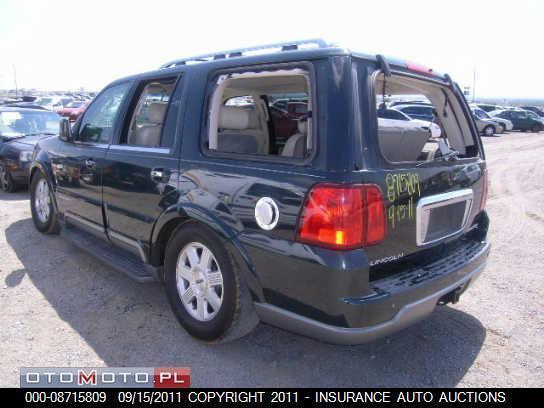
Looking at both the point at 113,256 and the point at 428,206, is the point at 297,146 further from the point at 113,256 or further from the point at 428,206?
the point at 113,256

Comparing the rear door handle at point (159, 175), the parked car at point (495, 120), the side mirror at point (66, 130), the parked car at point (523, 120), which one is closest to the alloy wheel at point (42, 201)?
the side mirror at point (66, 130)

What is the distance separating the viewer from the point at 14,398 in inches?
96.8

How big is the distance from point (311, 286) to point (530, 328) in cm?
203

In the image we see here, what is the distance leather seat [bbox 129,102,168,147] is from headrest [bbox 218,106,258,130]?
1.49 ft

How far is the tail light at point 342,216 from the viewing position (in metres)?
2.16

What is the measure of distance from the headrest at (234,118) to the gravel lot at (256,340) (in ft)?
5.08

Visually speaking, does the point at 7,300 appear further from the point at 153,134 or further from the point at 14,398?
the point at 153,134

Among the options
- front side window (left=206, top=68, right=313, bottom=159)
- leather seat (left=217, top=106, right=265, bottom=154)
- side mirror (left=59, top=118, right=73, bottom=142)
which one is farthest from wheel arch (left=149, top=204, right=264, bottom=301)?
side mirror (left=59, top=118, right=73, bottom=142)

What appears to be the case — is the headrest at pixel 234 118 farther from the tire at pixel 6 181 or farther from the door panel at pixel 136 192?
the tire at pixel 6 181

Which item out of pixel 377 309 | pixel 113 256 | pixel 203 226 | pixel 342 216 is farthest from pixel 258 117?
pixel 377 309

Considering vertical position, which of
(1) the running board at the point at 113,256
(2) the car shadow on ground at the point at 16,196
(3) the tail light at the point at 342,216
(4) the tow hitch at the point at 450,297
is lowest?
(2) the car shadow on ground at the point at 16,196

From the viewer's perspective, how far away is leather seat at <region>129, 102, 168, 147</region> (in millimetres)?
3508

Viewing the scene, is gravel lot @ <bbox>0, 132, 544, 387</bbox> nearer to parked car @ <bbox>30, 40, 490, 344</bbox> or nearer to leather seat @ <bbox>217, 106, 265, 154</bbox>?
parked car @ <bbox>30, 40, 490, 344</bbox>

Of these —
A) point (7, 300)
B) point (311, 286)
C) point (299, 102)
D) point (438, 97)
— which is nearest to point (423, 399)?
point (311, 286)
